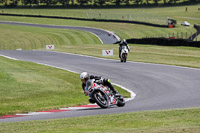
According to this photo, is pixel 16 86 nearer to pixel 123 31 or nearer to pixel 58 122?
pixel 58 122

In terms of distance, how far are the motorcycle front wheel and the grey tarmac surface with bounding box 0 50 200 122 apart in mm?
209

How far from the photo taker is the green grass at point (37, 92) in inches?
599

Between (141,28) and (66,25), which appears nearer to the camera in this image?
(141,28)

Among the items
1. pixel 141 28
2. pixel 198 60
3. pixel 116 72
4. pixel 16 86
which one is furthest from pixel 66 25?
pixel 16 86

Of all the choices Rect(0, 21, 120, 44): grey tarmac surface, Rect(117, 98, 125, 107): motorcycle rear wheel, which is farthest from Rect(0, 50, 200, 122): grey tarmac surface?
Rect(0, 21, 120, 44): grey tarmac surface

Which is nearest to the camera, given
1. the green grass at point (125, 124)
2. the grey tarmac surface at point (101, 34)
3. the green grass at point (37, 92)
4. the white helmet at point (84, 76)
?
the green grass at point (125, 124)

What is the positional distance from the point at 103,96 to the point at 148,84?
6501 mm

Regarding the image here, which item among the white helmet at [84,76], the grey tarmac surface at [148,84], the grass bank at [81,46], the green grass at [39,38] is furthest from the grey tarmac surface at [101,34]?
the white helmet at [84,76]

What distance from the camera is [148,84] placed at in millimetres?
20547

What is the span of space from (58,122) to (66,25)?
7277 cm

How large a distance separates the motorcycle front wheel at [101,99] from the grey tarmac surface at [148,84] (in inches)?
8.2

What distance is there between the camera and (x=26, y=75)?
860 inches

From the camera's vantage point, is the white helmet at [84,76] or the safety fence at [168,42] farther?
the safety fence at [168,42]

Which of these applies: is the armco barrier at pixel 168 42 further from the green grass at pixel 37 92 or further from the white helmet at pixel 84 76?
the white helmet at pixel 84 76
